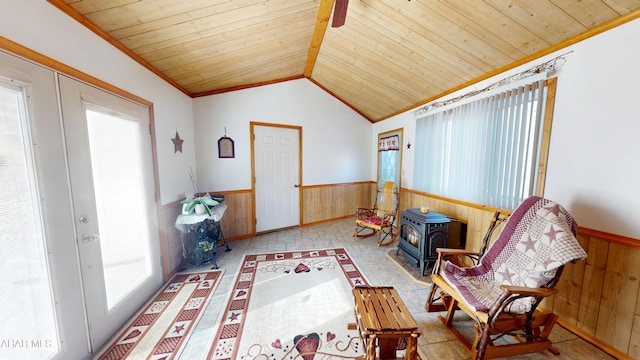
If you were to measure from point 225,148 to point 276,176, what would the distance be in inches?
40.4

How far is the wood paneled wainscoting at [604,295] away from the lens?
4.66ft

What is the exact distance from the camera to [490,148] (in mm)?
2316

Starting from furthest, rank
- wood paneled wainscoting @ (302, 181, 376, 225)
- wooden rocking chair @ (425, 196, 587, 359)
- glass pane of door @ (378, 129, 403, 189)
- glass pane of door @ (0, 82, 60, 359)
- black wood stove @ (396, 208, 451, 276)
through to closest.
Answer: wood paneled wainscoting @ (302, 181, 376, 225), glass pane of door @ (378, 129, 403, 189), black wood stove @ (396, 208, 451, 276), wooden rocking chair @ (425, 196, 587, 359), glass pane of door @ (0, 82, 60, 359)

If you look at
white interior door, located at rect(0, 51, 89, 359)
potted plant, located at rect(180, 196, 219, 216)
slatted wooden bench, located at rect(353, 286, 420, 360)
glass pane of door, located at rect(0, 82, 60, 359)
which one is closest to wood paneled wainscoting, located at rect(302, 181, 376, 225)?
potted plant, located at rect(180, 196, 219, 216)

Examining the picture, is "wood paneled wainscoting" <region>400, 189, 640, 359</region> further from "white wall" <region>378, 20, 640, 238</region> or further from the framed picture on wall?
the framed picture on wall

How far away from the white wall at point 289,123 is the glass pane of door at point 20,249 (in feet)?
7.37

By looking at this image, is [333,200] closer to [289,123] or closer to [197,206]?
[289,123]

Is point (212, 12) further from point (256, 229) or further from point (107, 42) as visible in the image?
point (256, 229)

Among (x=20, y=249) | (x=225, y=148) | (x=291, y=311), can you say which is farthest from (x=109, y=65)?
(x=291, y=311)

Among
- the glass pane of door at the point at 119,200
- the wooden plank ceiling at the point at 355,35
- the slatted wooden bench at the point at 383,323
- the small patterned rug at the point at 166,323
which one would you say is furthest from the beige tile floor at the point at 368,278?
the wooden plank ceiling at the point at 355,35

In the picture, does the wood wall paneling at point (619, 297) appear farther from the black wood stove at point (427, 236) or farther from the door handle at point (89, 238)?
the door handle at point (89, 238)

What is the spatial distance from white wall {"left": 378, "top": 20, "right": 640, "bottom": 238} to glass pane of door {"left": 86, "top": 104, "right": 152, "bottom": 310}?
373cm

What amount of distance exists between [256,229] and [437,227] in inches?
116

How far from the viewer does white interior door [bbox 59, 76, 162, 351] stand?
1.43 m
